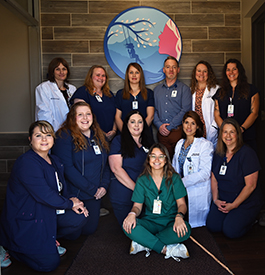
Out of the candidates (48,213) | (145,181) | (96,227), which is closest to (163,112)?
(145,181)

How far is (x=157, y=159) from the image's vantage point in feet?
8.54

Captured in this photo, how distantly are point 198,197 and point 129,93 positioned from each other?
140 centimetres

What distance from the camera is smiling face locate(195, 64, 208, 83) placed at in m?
3.57

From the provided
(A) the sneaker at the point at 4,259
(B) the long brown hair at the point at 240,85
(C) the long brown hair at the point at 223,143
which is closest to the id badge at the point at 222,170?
(C) the long brown hair at the point at 223,143

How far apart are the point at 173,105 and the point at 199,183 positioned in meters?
1.00

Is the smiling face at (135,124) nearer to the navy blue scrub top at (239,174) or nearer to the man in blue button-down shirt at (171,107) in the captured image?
the man in blue button-down shirt at (171,107)

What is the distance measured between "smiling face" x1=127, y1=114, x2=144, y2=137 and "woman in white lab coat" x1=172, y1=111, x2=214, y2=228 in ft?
1.72

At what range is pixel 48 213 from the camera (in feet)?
7.39

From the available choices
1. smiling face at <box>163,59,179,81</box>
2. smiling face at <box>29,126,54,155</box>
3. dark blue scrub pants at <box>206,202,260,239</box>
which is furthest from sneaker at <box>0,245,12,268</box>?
smiling face at <box>163,59,179,81</box>

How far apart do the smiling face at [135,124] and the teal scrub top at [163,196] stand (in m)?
0.56

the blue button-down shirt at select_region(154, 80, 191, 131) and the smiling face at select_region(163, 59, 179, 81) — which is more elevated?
the smiling face at select_region(163, 59, 179, 81)

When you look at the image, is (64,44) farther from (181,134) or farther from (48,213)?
(48,213)

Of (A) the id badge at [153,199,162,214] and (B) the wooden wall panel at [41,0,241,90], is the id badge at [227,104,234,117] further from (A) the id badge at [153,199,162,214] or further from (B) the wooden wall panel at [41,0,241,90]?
(A) the id badge at [153,199,162,214]

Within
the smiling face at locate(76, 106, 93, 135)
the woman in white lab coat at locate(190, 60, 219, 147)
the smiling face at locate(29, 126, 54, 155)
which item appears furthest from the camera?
the woman in white lab coat at locate(190, 60, 219, 147)
